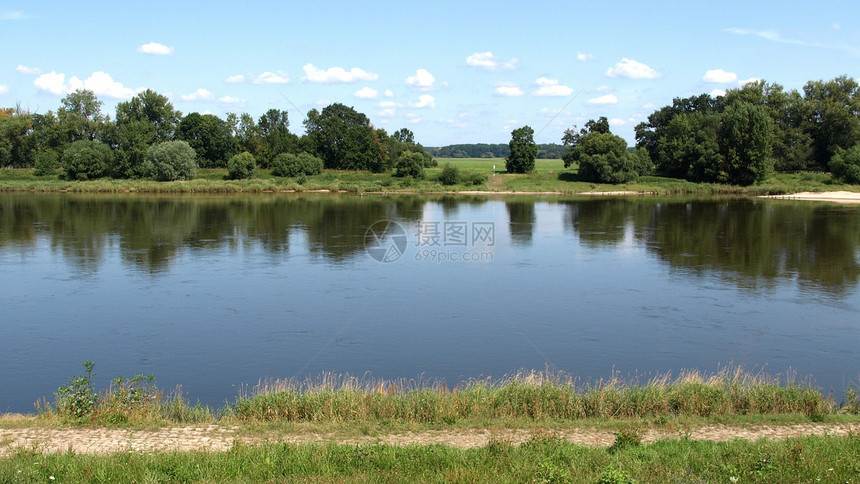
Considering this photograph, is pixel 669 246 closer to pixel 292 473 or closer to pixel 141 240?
pixel 141 240

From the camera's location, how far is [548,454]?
857 cm

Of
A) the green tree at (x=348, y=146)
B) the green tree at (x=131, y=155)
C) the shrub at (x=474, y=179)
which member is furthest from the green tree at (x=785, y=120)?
the green tree at (x=131, y=155)

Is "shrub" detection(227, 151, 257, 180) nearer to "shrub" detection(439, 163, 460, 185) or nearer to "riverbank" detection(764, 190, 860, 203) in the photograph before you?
"shrub" detection(439, 163, 460, 185)

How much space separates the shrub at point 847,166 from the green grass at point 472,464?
71.6 metres

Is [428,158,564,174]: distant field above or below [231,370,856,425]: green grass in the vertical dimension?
above

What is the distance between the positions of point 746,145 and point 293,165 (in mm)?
48956

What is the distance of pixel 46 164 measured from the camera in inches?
3002

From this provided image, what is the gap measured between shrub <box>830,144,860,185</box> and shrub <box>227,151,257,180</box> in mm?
63171

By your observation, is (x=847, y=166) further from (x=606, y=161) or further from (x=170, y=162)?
(x=170, y=162)

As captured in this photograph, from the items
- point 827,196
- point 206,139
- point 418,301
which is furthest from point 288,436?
point 206,139

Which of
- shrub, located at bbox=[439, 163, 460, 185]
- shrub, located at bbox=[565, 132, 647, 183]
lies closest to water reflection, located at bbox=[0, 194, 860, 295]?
shrub, located at bbox=[565, 132, 647, 183]

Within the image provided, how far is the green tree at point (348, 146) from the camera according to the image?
82438mm

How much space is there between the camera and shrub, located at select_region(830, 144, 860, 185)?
6881 cm

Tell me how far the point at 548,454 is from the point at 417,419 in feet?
8.93
